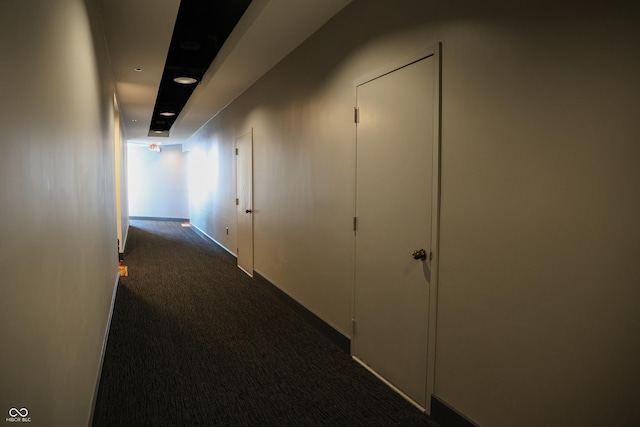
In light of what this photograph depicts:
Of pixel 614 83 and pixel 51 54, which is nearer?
pixel 51 54

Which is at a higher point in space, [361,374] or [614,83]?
[614,83]

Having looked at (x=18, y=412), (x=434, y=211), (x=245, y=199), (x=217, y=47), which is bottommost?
(x=18, y=412)

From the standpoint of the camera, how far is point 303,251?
410cm

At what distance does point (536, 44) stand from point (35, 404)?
2.12 meters

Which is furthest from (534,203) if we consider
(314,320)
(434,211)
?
(314,320)

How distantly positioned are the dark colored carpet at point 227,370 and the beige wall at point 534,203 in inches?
27.9

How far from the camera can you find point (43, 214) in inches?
45.4

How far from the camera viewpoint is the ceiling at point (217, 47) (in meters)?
3.24

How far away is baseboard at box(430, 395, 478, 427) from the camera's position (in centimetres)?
215

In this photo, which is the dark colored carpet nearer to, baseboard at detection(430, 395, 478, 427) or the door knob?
baseboard at detection(430, 395, 478, 427)

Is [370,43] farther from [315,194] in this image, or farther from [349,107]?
[315,194]

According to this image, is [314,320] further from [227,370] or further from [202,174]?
[202,174]

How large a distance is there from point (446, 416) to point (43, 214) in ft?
7.06

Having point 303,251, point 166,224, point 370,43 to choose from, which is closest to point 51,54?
point 370,43
